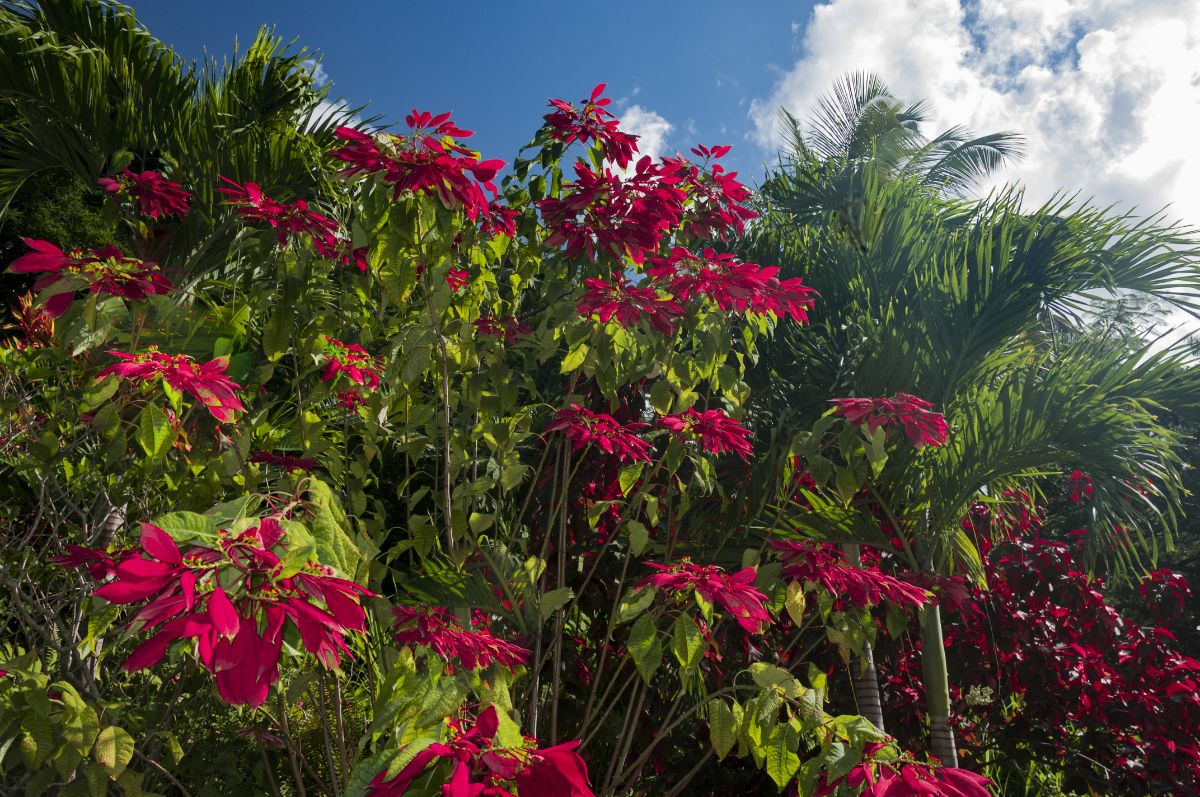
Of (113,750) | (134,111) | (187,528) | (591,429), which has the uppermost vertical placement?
(134,111)

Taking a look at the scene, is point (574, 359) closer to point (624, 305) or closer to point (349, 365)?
point (624, 305)

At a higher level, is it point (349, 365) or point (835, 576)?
point (349, 365)

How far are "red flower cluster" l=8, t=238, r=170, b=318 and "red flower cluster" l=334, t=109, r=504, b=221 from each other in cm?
49

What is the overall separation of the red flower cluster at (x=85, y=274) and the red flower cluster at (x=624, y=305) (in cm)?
95

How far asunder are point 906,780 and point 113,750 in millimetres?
1369

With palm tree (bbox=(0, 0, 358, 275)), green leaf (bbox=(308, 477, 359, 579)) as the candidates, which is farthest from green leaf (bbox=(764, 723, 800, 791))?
palm tree (bbox=(0, 0, 358, 275))

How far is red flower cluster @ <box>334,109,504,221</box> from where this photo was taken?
5.27ft

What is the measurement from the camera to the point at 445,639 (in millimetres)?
1776

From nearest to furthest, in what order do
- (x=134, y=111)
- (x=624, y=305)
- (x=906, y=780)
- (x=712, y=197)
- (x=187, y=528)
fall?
(x=187, y=528) → (x=906, y=780) → (x=624, y=305) → (x=712, y=197) → (x=134, y=111)

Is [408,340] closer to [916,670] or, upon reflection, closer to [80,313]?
[80,313]

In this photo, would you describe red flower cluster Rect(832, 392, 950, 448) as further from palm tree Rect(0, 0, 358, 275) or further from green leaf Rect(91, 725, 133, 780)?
palm tree Rect(0, 0, 358, 275)

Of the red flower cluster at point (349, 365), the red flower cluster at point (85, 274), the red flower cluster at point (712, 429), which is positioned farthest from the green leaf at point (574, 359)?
the red flower cluster at point (85, 274)

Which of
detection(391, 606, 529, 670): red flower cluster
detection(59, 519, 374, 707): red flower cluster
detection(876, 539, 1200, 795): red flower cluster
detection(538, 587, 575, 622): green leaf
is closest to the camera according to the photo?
detection(59, 519, 374, 707): red flower cluster

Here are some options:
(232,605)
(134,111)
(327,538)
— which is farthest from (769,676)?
(134,111)
